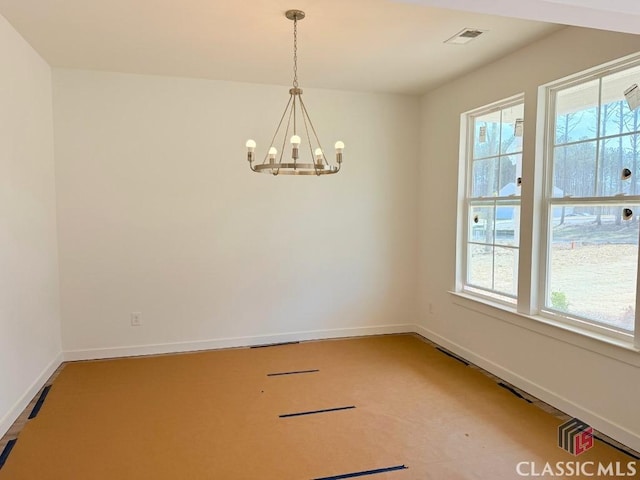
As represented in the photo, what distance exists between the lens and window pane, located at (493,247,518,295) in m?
3.71

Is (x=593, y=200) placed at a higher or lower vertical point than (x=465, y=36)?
lower

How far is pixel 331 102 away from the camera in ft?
15.5

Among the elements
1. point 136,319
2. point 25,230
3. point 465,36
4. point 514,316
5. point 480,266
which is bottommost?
point 136,319

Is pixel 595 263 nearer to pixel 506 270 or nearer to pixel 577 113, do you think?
pixel 506 270

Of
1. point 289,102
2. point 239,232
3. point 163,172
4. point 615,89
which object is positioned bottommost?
point 239,232

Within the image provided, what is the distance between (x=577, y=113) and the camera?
3.12m

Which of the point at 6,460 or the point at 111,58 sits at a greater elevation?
the point at 111,58

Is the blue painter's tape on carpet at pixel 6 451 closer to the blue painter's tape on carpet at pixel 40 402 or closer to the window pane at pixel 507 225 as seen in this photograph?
the blue painter's tape on carpet at pixel 40 402

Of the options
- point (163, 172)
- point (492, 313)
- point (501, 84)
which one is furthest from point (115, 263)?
point (501, 84)

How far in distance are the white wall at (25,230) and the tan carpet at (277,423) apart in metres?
0.29

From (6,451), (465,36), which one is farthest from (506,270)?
(6,451)

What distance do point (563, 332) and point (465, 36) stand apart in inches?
88.7

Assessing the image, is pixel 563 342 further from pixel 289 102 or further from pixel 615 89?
pixel 289 102

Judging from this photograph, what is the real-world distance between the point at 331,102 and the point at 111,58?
217 cm
